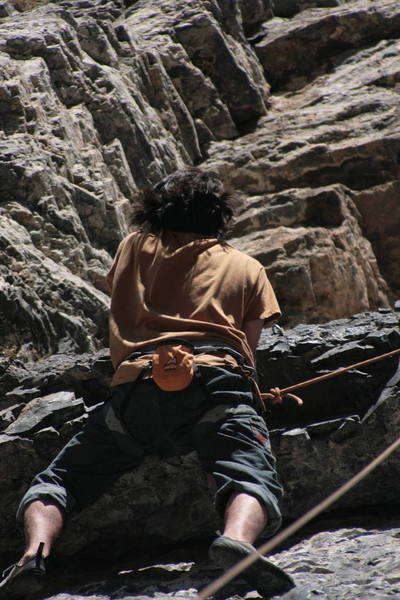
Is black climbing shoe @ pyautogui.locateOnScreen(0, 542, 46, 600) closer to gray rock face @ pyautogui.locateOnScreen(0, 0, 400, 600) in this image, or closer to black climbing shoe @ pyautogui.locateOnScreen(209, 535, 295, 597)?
gray rock face @ pyautogui.locateOnScreen(0, 0, 400, 600)

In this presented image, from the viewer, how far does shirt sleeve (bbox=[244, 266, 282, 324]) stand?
336 centimetres

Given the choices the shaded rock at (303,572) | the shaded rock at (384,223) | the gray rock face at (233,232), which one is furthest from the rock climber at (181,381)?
the shaded rock at (384,223)

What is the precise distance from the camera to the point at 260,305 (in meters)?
3.37

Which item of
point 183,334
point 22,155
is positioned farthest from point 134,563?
point 22,155

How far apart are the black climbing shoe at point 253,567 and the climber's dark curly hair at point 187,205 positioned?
155cm

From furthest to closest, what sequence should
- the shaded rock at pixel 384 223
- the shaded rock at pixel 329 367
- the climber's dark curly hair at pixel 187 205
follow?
the shaded rock at pixel 384 223 → the shaded rock at pixel 329 367 → the climber's dark curly hair at pixel 187 205

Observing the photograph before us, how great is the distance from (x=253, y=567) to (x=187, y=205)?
5.58ft

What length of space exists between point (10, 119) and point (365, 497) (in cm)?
510

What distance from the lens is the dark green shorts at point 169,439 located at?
288 cm

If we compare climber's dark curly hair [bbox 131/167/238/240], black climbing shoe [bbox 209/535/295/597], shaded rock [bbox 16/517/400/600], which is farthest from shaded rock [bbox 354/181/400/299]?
black climbing shoe [bbox 209/535/295/597]

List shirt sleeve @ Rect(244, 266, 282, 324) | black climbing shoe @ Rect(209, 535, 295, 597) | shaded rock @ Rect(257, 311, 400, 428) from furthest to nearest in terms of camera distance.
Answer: shaded rock @ Rect(257, 311, 400, 428) → shirt sleeve @ Rect(244, 266, 282, 324) → black climbing shoe @ Rect(209, 535, 295, 597)

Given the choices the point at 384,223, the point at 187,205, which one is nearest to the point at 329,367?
the point at 187,205

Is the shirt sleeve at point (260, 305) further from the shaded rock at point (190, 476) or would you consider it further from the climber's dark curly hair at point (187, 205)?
the shaded rock at point (190, 476)

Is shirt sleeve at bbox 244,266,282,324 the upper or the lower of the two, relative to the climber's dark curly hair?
lower
